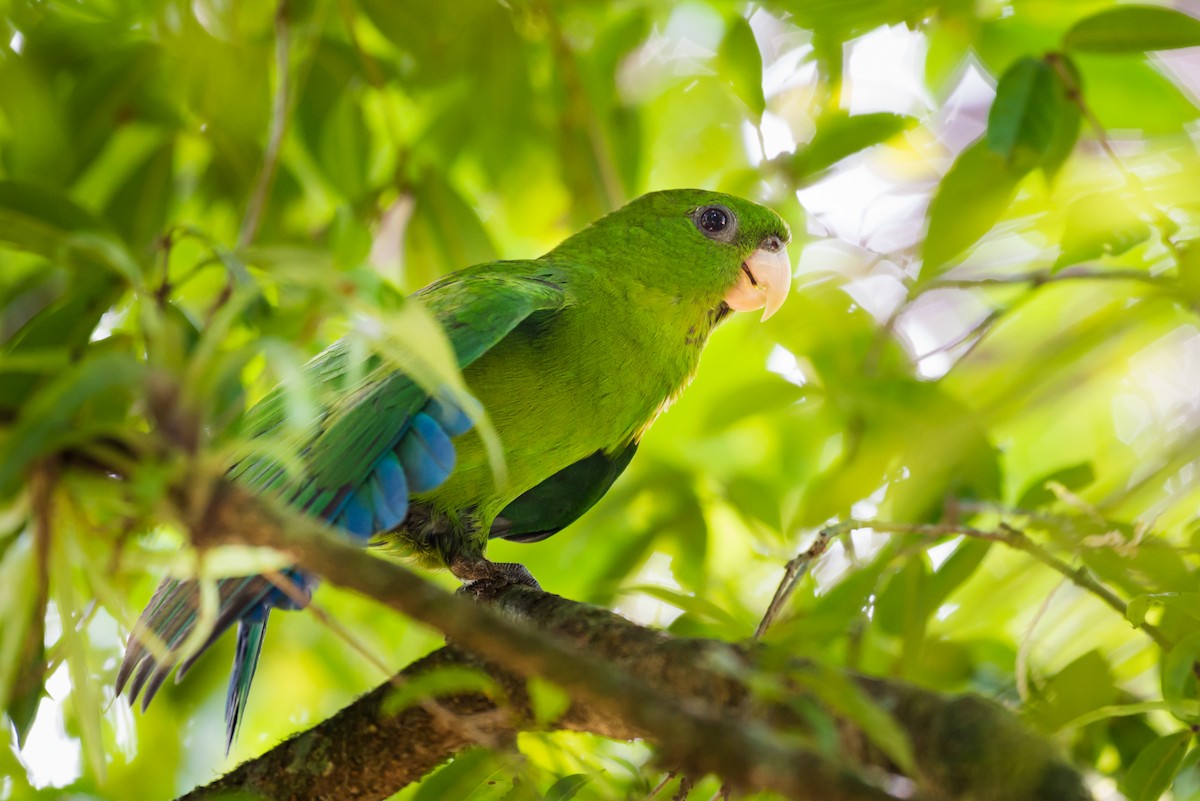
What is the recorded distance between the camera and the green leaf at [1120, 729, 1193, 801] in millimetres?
1518

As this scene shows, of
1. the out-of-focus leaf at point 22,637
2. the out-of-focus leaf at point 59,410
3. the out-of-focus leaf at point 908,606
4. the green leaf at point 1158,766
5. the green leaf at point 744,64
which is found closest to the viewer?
the out-of-focus leaf at point 59,410

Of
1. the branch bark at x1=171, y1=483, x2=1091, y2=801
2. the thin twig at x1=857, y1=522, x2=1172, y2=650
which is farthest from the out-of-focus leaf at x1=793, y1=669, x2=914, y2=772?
the thin twig at x1=857, y1=522, x2=1172, y2=650

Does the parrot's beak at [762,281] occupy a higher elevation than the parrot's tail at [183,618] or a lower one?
higher

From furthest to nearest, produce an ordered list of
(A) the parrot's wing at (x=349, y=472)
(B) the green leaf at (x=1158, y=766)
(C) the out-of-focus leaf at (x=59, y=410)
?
1. (A) the parrot's wing at (x=349, y=472)
2. (B) the green leaf at (x=1158, y=766)
3. (C) the out-of-focus leaf at (x=59, y=410)

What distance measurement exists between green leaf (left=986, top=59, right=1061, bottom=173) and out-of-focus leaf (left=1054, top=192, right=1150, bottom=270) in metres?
0.23

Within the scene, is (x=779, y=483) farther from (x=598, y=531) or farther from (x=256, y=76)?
(x=256, y=76)

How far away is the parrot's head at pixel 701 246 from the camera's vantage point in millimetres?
2795

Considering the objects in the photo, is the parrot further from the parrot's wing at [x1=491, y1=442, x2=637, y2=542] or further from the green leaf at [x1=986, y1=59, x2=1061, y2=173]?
the green leaf at [x1=986, y1=59, x2=1061, y2=173]

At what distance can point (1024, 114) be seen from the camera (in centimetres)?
212

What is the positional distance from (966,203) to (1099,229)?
0.56 meters

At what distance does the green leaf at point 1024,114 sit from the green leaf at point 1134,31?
90mm

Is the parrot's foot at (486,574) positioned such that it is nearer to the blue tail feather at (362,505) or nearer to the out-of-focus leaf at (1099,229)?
the blue tail feather at (362,505)

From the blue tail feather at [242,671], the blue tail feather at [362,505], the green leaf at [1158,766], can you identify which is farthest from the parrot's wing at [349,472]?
the green leaf at [1158,766]

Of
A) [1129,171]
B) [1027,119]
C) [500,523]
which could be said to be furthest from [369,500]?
[1027,119]
